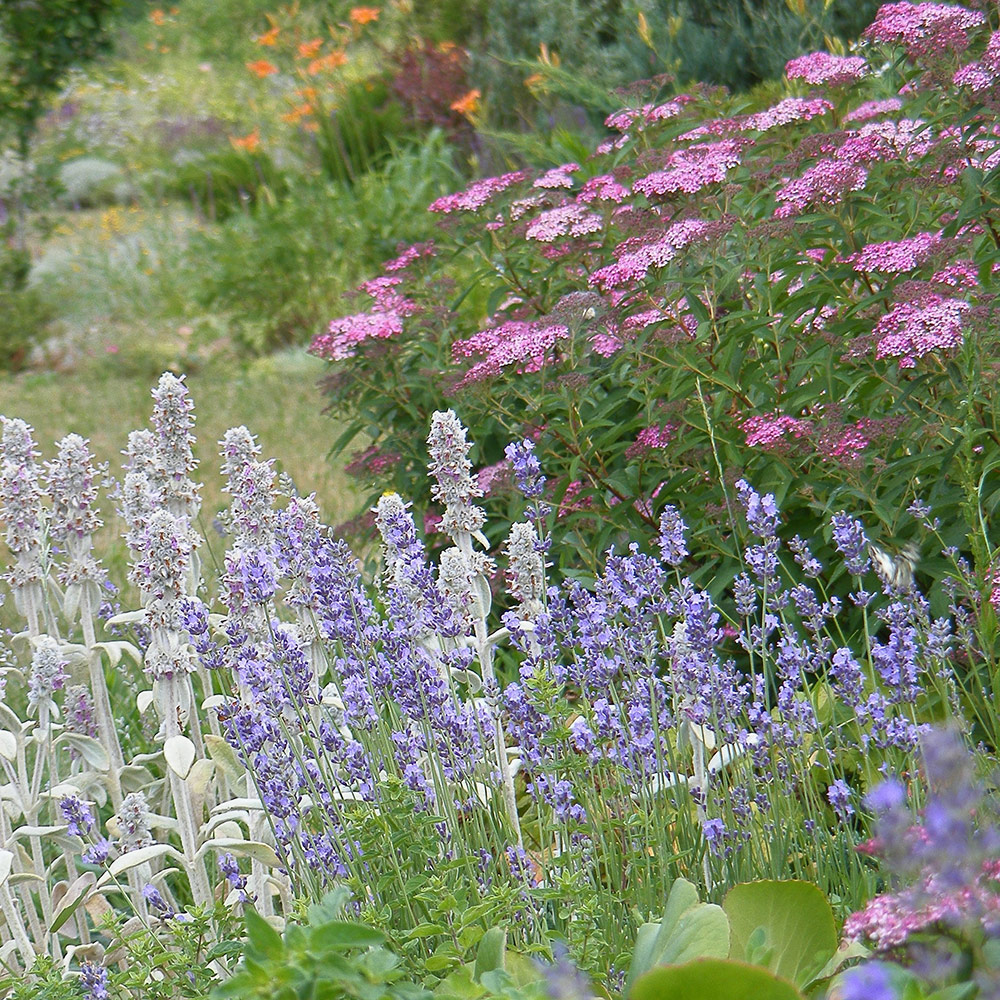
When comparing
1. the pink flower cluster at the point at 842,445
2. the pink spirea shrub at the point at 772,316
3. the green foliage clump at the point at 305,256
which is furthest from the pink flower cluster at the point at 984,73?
the green foliage clump at the point at 305,256

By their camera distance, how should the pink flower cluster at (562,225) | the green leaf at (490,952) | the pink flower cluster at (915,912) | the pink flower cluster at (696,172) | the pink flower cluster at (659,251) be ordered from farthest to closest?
1. the pink flower cluster at (562,225)
2. the pink flower cluster at (696,172)
3. the pink flower cluster at (659,251)
4. the green leaf at (490,952)
5. the pink flower cluster at (915,912)

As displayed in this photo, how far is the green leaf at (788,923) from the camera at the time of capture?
1741mm

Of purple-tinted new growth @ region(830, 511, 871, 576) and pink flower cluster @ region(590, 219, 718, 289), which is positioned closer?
purple-tinted new growth @ region(830, 511, 871, 576)

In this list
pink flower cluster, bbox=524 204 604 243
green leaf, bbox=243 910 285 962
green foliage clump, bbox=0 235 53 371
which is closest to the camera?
green leaf, bbox=243 910 285 962

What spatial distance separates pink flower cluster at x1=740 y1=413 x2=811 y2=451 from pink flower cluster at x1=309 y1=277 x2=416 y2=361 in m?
1.24

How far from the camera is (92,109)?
1658 centimetres

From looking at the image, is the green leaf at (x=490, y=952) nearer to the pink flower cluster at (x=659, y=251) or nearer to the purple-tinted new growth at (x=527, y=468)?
the purple-tinted new growth at (x=527, y=468)

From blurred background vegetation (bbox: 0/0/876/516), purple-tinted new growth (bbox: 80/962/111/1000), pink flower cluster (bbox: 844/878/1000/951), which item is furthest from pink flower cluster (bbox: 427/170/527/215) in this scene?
pink flower cluster (bbox: 844/878/1000/951)

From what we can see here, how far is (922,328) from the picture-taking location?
2535mm

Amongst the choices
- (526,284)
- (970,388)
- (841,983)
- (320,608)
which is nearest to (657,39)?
(526,284)

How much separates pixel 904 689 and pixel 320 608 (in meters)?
0.96

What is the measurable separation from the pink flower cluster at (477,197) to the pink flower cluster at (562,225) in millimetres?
265

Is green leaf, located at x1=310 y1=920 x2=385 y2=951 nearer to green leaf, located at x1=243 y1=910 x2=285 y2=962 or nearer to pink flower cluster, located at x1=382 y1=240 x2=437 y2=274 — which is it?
green leaf, located at x1=243 y1=910 x2=285 y2=962

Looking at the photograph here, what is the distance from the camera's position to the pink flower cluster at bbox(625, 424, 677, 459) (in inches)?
121
